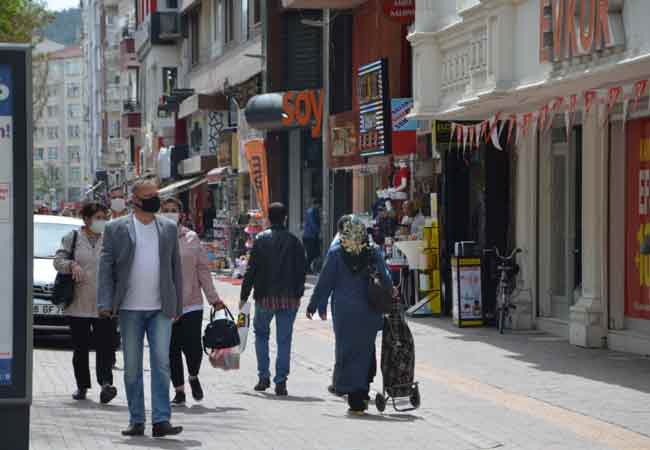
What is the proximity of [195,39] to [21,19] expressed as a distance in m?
11.3

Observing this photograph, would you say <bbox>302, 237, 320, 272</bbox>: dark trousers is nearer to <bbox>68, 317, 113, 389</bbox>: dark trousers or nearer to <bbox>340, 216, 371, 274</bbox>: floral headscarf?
<bbox>68, 317, 113, 389</bbox>: dark trousers

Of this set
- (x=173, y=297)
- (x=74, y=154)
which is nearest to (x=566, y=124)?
(x=173, y=297)

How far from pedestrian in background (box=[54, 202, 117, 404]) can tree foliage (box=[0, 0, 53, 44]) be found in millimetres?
29117

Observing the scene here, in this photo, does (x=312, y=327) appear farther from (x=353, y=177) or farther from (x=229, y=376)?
(x=353, y=177)

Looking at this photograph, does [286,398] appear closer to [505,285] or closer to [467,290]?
[505,285]

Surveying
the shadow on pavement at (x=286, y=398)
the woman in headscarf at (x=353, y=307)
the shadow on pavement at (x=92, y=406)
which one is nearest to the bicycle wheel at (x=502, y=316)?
the shadow on pavement at (x=286, y=398)

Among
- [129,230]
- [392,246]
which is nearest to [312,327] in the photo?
[392,246]

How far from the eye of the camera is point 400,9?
26.4 m

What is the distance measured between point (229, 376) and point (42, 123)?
17164cm

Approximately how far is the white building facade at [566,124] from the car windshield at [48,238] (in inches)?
Result: 215

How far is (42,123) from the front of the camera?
18362 centimetres

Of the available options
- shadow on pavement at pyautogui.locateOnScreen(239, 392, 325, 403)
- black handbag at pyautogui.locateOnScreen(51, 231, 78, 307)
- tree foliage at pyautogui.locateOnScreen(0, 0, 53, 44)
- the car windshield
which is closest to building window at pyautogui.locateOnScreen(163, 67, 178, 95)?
tree foliage at pyautogui.locateOnScreen(0, 0, 53, 44)

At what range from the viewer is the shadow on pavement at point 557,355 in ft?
49.8

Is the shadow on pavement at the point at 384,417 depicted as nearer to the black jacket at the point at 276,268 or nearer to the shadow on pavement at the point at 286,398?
the shadow on pavement at the point at 286,398
